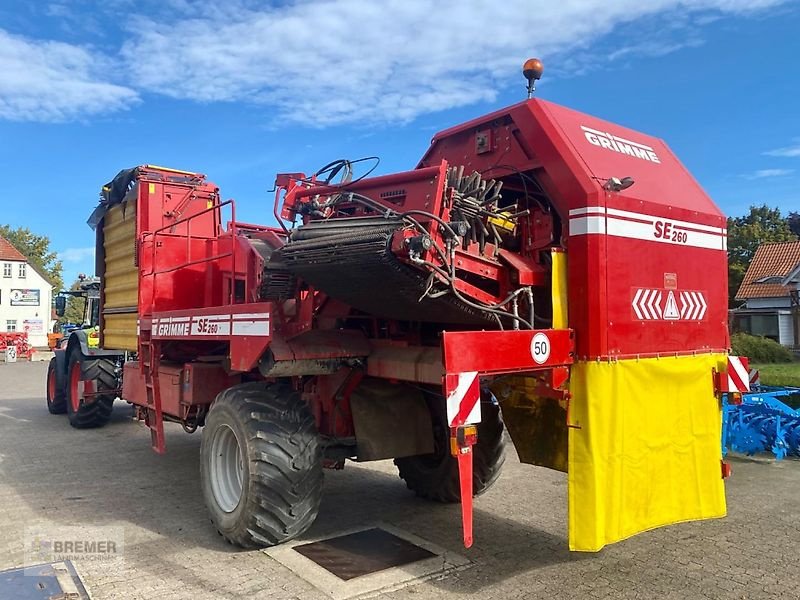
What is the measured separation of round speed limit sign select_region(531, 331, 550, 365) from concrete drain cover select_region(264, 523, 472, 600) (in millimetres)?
Result: 1554

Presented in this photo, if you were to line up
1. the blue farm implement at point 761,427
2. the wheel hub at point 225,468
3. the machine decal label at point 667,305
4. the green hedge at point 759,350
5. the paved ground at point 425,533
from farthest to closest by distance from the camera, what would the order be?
the green hedge at point 759,350 < the blue farm implement at point 761,427 < the wheel hub at point 225,468 < the machine decal label at point 667,305 < the paved ground at point 425,533

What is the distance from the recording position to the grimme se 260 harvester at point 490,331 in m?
3.89

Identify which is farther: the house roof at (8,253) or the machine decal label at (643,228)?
the house roof at (8,253)

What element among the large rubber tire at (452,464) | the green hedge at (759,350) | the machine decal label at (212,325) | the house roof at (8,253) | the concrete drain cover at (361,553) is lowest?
the concrete drain cover at (361,553)

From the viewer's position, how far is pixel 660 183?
4.64 metres

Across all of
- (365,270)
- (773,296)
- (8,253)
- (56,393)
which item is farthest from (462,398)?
(8,253)

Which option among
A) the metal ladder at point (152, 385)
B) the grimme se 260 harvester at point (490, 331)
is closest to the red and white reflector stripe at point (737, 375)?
the grimme se 260 harvester at point (490, 331)

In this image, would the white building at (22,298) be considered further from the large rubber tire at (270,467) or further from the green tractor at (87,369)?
the large rubber tire at (270,467)

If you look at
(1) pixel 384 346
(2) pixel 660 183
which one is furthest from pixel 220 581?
(2) pixel 660 183

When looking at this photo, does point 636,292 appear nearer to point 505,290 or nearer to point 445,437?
point 505,290

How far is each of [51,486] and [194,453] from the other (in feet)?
6.26

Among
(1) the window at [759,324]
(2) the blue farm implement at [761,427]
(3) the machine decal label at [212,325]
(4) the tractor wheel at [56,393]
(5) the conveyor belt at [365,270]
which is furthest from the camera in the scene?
(1) the window at [759,324]

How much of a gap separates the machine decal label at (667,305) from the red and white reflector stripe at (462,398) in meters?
1.22

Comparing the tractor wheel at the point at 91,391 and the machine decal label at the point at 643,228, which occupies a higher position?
the machine decal label at the point at 643,228
